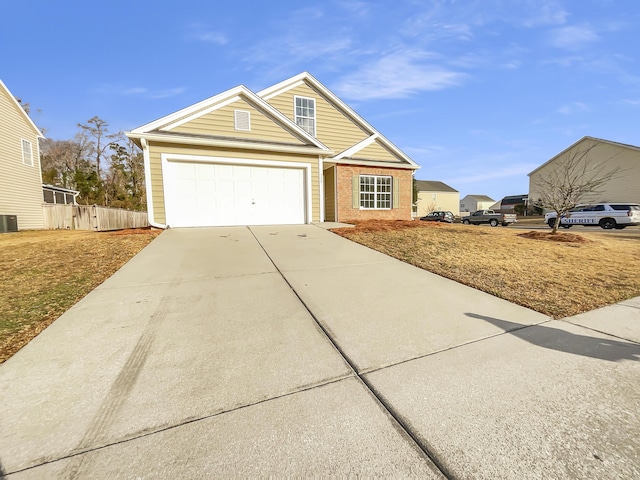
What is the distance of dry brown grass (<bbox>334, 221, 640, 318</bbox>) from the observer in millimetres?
4527

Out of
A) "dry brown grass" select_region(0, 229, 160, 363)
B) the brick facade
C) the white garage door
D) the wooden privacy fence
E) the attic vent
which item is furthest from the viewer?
the wooden privacy fence

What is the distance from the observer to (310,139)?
38.5 ft

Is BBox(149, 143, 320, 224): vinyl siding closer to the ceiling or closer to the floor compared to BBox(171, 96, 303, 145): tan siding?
closer to the floor

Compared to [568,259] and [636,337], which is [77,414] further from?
[568,259]

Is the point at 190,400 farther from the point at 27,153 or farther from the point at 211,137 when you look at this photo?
the point at 27,153

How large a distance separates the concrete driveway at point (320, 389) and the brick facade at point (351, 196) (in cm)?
958

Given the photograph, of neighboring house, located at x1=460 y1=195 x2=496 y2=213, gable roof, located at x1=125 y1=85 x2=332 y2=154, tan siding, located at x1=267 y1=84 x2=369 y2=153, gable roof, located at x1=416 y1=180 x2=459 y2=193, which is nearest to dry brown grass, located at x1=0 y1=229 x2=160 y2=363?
gable roof, located at x1=125 y1=85 x2=332 y2=154

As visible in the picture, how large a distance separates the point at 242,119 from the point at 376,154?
22.5 feet

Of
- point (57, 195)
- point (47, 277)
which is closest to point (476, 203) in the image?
point (57, 195)

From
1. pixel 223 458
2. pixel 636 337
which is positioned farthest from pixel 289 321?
pixel 636 337

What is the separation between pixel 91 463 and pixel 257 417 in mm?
955

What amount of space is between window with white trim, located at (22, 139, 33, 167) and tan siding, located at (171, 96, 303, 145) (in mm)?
12717

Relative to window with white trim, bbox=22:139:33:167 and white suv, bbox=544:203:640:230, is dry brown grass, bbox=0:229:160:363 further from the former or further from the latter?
white suv, bbox=544:203:640:230

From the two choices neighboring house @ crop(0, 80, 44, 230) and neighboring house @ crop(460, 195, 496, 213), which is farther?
neighboring house @ crop(460, 195, 496, 213)
